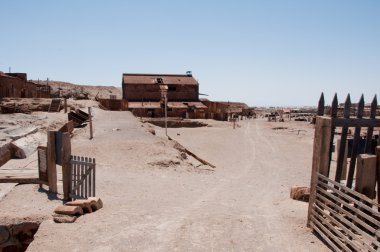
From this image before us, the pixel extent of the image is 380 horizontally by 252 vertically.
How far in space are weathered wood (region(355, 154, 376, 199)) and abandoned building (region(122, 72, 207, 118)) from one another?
139ft

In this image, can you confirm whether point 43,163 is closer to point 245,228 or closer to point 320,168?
point 245,228

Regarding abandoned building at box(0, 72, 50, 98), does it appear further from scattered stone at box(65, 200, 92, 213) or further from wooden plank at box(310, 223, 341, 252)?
wooden plank at box(310, 223, 341, 252)

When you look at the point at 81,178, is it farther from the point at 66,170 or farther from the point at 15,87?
the point at 15,87

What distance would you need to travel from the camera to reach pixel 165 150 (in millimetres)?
17047

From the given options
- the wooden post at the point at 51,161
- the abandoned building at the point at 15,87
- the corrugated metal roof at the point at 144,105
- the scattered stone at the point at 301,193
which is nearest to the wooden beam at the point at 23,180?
the wooden post at the point at 51,161

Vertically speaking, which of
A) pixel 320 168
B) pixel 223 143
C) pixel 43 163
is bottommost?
pixel 223 143

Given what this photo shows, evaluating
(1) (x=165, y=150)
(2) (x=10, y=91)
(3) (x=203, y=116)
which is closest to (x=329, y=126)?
(1) (x=165, y=150)

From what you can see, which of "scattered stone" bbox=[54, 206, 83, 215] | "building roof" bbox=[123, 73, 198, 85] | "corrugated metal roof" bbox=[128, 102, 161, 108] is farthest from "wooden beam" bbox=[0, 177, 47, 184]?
"building roof" bbox=[123, 73, 198, 85]

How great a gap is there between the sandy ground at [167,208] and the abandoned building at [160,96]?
29.9m

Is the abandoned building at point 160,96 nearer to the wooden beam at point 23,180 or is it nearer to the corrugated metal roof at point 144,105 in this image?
the corrugated metal roof at point 144,105

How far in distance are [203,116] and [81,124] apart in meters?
27.9

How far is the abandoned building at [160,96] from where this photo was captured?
48.0m

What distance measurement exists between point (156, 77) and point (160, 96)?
4.92 metres

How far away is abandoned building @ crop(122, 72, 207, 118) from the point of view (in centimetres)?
4797
